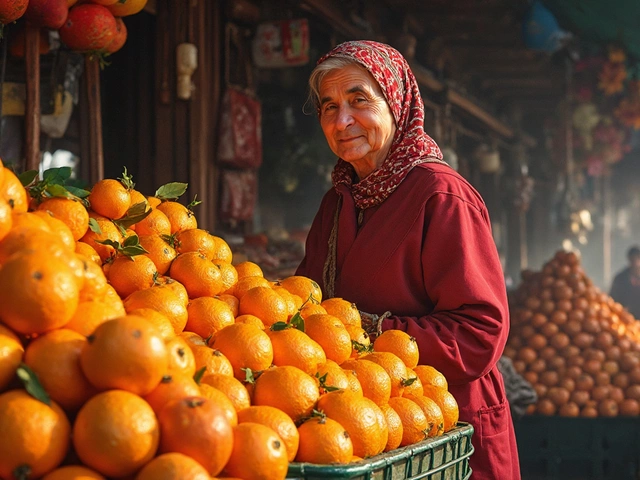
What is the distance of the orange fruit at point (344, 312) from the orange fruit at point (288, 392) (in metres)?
0.48

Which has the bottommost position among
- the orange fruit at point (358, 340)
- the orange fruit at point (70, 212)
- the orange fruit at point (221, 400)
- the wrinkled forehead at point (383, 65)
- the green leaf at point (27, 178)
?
the orange fruit at point (358, 340)

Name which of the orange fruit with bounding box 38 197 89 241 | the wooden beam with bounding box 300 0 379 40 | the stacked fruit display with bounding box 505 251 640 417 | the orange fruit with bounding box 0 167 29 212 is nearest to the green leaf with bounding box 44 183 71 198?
the orange fruit with bounding box 38 197 89 241

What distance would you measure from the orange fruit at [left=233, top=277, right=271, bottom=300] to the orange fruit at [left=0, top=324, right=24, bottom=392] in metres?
0.75

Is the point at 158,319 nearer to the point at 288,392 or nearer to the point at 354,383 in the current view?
the point at 288,392

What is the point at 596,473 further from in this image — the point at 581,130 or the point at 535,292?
the point at 581,130

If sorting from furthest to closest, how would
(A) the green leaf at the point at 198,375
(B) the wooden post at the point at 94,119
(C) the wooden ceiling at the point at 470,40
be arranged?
(C) the wooden ceiling at the point at 470,40 < (B) the wooden post at the point at 94,119 < (A) the green leaf at the point at 198,375

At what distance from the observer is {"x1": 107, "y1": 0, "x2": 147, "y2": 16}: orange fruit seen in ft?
11.3

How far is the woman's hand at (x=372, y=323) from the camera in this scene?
211cm

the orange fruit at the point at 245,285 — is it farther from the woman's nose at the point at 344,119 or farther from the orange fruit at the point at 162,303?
the woman's nose at the point at 344,119

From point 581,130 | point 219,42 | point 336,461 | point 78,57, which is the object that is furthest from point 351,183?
point 581,130

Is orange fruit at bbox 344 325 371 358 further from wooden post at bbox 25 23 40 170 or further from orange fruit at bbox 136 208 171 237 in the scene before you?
wooden post at bbox 25 23 40 170

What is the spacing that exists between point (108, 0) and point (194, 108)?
130cm

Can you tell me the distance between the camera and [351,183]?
103 inches

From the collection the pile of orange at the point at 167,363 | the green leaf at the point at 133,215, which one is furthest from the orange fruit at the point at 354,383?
the green leaf at the point at 133,215
